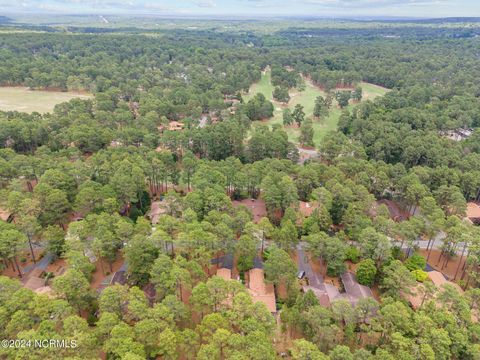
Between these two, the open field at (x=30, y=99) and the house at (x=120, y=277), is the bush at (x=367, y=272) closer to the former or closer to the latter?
the house at (x=120, y=277)

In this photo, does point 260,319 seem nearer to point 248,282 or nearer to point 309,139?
point 248,282

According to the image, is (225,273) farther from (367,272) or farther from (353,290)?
(367,272)

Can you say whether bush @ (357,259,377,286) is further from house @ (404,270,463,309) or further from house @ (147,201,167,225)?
house @ (147,201,167,225)

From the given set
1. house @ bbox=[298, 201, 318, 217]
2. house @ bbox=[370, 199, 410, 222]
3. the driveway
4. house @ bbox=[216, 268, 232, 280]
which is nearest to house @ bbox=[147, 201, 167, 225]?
house @ bbox=[216, 268, 232, 280]

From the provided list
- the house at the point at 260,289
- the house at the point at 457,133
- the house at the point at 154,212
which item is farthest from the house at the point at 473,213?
the house at the point at 154,212

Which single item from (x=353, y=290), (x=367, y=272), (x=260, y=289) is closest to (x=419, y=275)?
(x=367, y=272)

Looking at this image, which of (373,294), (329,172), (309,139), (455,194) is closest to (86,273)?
(373,294)
